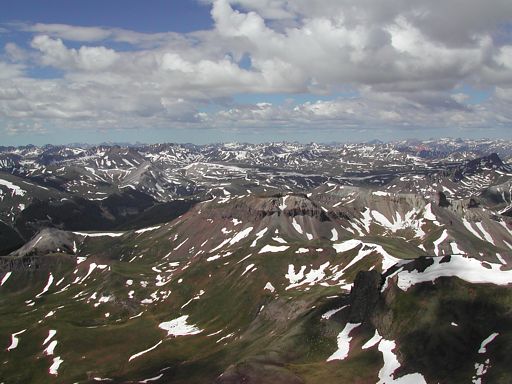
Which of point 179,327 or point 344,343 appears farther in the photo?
point 179,327

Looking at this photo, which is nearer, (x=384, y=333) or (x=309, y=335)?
(x=384, y=333)

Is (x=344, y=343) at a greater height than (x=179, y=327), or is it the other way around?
(x=344, y=343)

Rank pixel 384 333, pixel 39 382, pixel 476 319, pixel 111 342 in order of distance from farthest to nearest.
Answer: pixel 111 342
pixel 39 382
pixel 384 333
pixel 476 319

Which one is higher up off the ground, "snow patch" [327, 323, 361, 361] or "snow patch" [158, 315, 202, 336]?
"snow patch" [327, 323, 361, 361]

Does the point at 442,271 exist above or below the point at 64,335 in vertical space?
above

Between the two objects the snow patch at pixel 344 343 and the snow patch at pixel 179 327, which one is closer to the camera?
the snow patch at pixel 344 343

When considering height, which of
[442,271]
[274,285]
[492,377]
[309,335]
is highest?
[442,271]

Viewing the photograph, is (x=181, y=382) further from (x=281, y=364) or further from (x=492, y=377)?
(x=492, y=377)

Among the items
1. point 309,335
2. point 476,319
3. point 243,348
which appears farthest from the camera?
point 243,348

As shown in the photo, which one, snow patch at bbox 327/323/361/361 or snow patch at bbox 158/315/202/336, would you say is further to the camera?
snow patch at bbox 158/315/202/336

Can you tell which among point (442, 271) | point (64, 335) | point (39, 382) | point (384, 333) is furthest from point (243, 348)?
point (64, 335)

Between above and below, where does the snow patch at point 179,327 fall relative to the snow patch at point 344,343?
below
